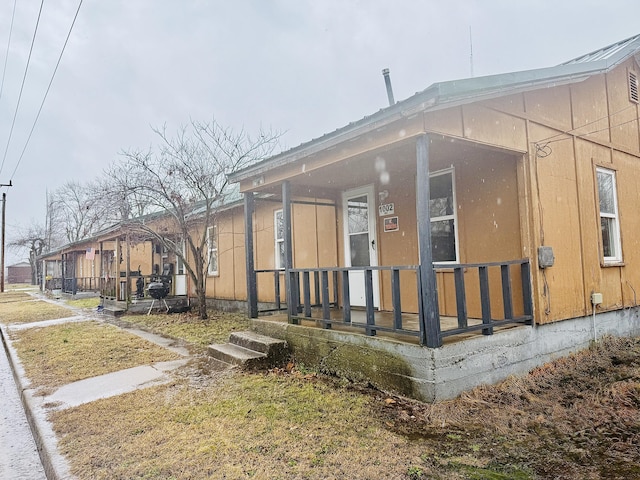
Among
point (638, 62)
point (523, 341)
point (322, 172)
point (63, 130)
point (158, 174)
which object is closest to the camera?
point (523, 341)

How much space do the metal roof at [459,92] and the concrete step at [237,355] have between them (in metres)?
2.74

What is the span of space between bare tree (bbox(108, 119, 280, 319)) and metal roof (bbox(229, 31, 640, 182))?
4.83 metres

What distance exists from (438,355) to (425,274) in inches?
30.9

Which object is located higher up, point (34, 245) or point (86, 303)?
point (34, 245)

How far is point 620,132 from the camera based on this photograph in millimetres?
6758

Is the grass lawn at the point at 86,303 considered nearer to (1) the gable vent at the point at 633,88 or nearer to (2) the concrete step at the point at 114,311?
(2) the concrete step at the point at 114,311

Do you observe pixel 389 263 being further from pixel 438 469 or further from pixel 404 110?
pixel 438 469

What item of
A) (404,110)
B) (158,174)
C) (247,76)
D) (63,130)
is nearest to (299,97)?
(247,76)

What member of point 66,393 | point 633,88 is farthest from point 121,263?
point 633,88

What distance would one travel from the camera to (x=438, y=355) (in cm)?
386

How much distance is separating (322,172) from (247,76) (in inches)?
1397

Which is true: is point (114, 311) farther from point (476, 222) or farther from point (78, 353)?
point (476, 222)

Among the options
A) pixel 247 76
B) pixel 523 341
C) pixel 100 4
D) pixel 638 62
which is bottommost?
pixel 523 341

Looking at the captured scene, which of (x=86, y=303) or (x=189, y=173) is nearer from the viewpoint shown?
(x=189, y=173)
